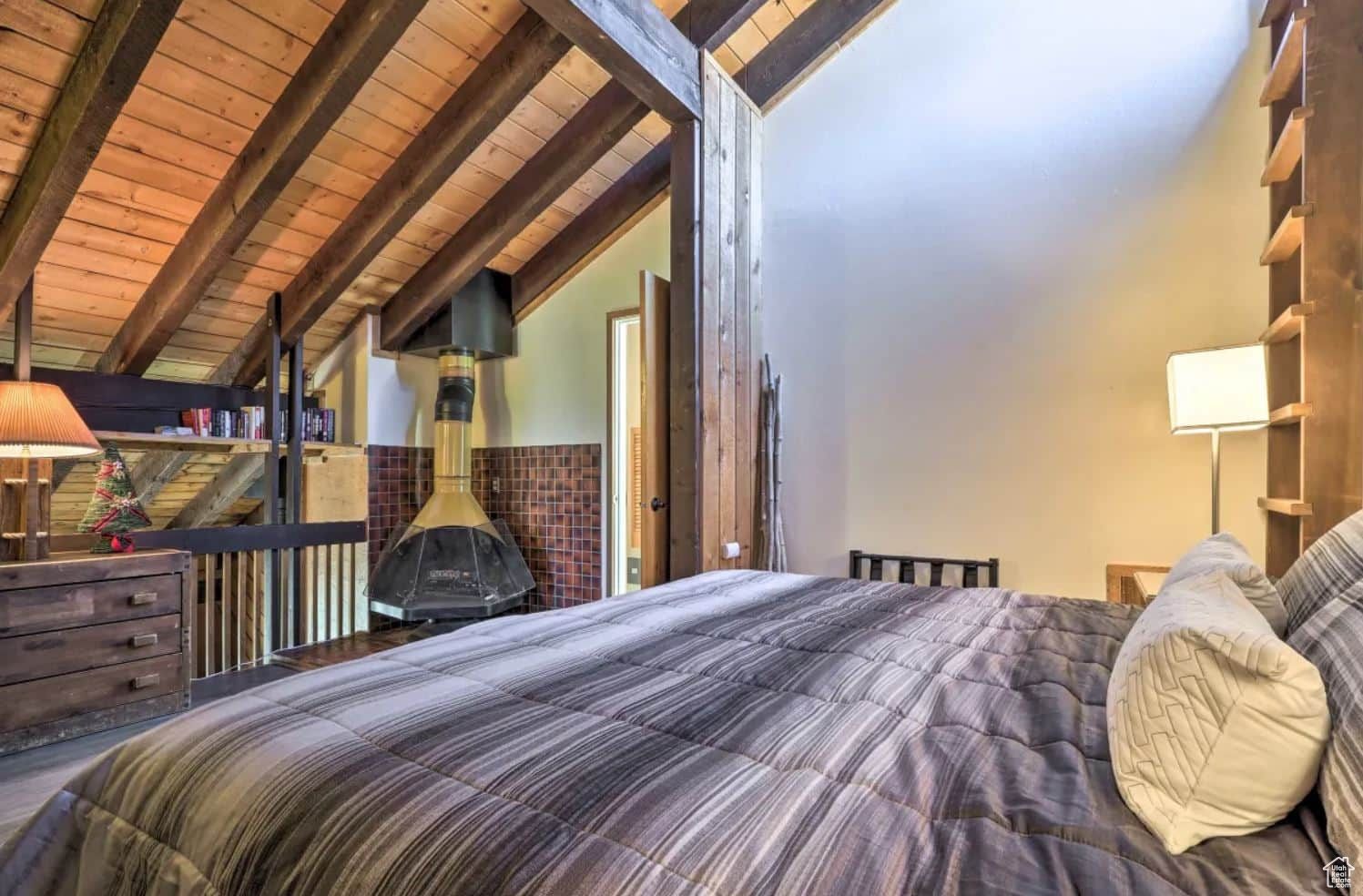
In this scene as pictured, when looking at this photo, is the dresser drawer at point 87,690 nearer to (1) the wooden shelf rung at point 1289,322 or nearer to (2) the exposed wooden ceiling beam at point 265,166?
(2) the exposed wooden ceiling beam at point 265,166

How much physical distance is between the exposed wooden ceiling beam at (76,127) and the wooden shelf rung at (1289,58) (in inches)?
127

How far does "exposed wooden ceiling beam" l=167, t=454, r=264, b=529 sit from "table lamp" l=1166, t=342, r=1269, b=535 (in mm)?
4601

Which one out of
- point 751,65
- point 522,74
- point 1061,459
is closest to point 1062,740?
point 1061,459

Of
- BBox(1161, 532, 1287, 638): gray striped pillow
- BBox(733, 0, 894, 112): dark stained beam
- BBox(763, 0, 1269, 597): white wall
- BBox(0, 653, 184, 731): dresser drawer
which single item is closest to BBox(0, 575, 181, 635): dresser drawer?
BBox(0, 653, 184, 731): dresser drawer

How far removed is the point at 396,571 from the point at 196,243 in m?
1.92

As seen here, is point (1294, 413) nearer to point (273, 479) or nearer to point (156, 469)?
point (273, 479)

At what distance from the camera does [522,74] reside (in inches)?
107

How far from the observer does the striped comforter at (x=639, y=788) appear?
0.59 metres

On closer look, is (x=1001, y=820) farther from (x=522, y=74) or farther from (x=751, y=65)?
(x=751, y=65)

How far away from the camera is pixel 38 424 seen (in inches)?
91.5

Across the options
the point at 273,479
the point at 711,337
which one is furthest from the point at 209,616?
the point at 711,337

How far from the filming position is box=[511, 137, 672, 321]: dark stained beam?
3805mm

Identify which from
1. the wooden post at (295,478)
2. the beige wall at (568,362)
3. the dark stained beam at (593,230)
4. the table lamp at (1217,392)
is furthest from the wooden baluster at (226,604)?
the table lamp at (1217,392)

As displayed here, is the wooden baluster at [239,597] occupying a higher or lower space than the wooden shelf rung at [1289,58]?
lower
